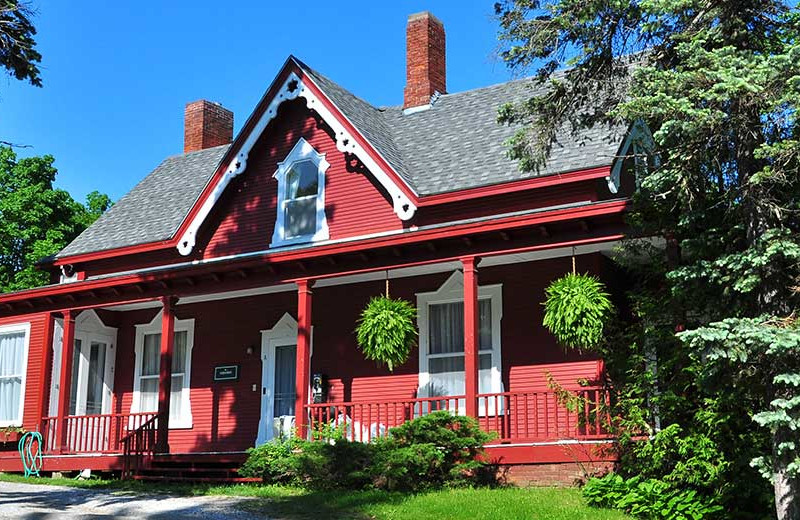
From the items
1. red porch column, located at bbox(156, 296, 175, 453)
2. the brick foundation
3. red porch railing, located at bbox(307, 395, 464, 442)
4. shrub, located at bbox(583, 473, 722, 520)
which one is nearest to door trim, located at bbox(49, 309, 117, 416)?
red porch column, located at bbox(156, 296, 175, 453)

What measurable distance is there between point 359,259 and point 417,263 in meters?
1.13

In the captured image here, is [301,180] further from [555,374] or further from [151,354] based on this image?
[555,374]

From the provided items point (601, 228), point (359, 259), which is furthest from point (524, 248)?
point (359, 259)

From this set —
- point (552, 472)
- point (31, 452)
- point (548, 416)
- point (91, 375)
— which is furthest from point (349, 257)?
point (31, 452)

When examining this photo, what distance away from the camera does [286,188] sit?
61.3 ft

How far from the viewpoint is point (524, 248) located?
14203mm

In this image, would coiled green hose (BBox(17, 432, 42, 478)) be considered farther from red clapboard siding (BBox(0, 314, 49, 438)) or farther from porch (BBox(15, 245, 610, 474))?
red clapboard siding (BBox(0, 314, 49, 438))

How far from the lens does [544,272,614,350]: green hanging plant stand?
42.7ft

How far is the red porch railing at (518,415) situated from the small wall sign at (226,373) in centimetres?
258

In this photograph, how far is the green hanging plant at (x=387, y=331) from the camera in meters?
14.7

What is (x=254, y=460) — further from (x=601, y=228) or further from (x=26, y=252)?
(x=26, y=252)

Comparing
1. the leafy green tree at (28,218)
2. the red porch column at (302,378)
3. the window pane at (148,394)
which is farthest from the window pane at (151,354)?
the leafy green tree at (28,218)

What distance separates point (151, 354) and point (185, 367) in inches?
42.9

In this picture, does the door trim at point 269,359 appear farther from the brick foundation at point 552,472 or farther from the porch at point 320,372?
the brick foundation at point 552,472
